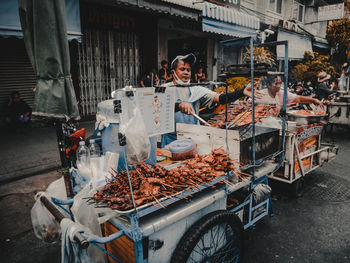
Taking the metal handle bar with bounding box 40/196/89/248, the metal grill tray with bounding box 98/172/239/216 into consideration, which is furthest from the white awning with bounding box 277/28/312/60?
the metal handle bar with bounding box 40/196/89/248

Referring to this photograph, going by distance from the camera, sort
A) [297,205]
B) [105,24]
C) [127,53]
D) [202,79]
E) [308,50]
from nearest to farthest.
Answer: [297,205] < [105,24] < [127,53] < [202,79] < [308,50]

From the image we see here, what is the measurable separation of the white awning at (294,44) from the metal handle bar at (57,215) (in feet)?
53.6

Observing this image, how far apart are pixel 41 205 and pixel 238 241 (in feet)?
6.70

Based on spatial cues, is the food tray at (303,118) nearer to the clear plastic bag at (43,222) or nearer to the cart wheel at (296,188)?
the cart wheel at (296,188)

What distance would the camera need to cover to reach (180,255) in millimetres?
1950

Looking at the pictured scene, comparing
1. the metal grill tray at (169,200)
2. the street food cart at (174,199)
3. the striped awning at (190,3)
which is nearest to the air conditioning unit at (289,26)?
the striped awning at (190,3)

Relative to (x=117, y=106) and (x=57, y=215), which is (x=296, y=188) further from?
(x=57, y=215)

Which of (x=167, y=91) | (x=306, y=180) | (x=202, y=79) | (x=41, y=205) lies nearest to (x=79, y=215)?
(x=41, y=205)

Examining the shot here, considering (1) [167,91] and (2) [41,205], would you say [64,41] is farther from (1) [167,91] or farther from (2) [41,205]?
(2) [41,205]

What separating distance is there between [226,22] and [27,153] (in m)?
9.06

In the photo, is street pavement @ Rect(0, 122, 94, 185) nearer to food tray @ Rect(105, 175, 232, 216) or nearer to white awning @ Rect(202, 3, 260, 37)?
food tray @ Rect(105, 175, 232, 216)

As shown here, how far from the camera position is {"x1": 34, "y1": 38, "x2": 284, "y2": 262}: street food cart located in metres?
1.81

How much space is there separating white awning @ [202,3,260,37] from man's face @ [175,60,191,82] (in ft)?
21.5

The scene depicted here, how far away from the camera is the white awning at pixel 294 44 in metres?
15.4
